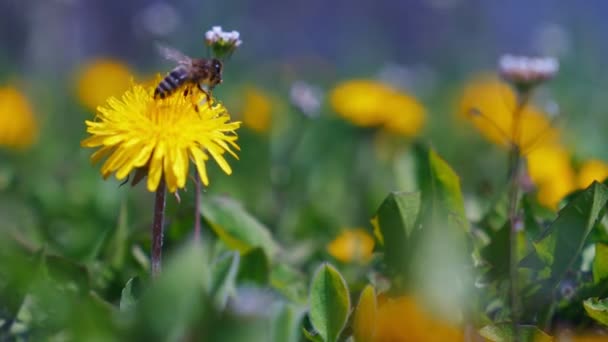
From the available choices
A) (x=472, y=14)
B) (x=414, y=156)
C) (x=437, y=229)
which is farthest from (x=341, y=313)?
(x=472, y=14)

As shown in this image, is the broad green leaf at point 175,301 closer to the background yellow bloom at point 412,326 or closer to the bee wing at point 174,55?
the background yellow bloom at point 412,326

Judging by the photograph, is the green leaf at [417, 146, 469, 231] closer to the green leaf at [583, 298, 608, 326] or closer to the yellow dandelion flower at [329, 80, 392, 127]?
the green leaf at [583, 298, 608, 326]

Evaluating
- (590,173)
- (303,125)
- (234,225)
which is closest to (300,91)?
(303,125)

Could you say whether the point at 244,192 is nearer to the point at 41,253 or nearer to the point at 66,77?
the point at 41,253

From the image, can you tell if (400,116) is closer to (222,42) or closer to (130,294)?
(222,42)

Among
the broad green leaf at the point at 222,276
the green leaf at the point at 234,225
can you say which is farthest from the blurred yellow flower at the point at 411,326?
the green leaf at the point at 234,225
